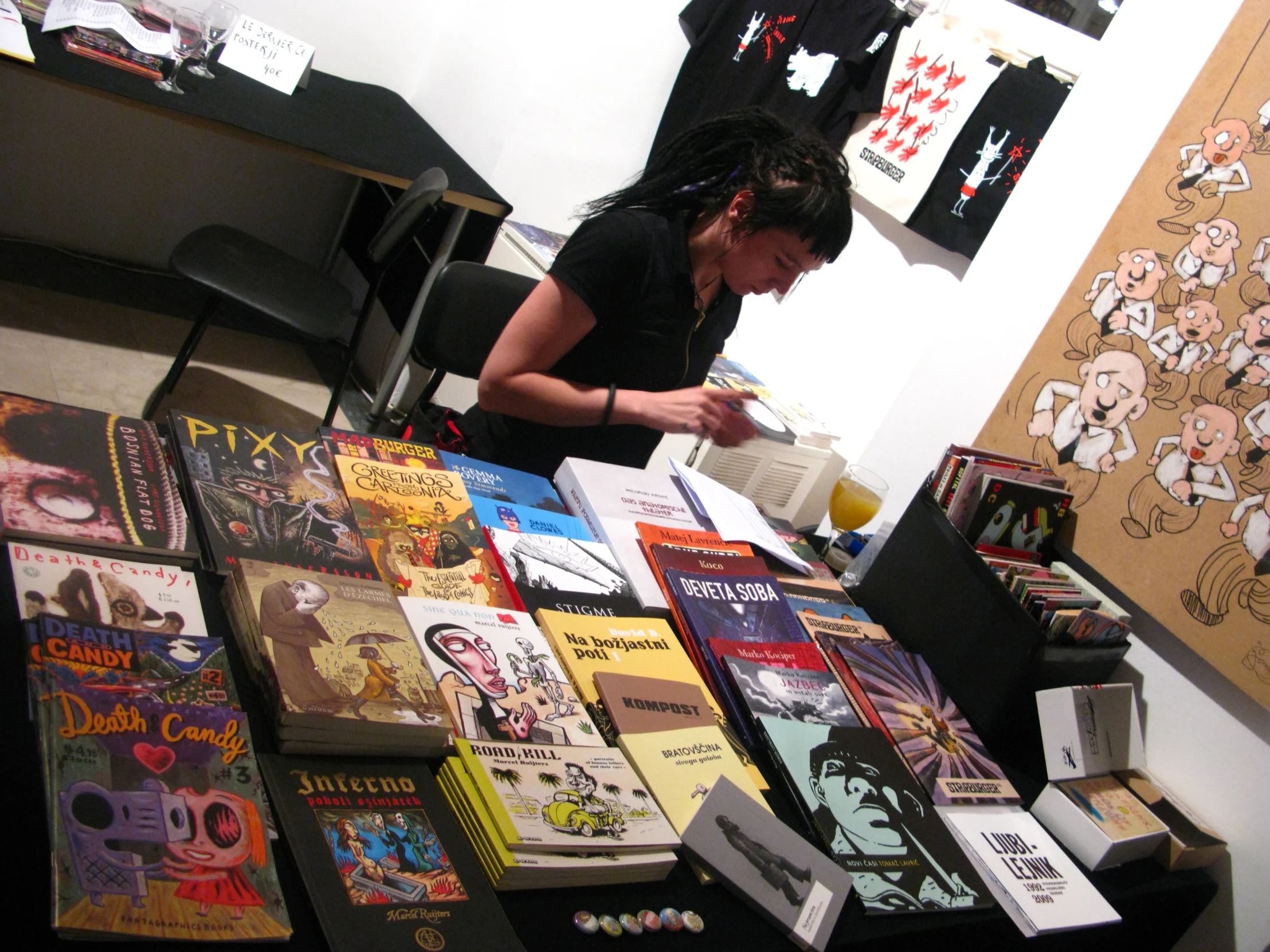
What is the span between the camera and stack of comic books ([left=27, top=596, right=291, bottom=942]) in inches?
25.9

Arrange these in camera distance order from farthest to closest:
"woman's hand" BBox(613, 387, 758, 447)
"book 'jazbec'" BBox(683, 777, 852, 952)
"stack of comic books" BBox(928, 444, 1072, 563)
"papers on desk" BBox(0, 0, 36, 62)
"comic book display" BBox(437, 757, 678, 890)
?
1. "papers on desk" BBox(0, 0, 36, 62)
2. "stack of comic books" BBox(928, 444, 1072, 563)
3. "woman's hand" BBox(613, 387, 758, 447)
4. "book 'jazbec'" BBox(683, 777, 852, 952)
5. "comic book display" BBox(437, 757, 678, 890)

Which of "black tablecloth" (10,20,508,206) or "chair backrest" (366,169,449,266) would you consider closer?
"black tablecloth" (10,20,508,206)

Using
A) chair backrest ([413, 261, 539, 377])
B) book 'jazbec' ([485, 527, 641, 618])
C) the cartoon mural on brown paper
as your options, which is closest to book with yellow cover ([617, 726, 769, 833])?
book 'jazbec' ([485, 527, 641, 618])

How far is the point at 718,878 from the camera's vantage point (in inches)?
38.6

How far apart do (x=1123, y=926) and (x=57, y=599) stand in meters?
1.59

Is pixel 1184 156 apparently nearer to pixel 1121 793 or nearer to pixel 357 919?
pixel 1121 793

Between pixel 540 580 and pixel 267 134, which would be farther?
pixel 267 134

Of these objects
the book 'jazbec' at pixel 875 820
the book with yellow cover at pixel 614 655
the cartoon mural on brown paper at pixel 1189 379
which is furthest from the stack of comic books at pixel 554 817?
the cartoon mural on brown paper at pixel 1189 379

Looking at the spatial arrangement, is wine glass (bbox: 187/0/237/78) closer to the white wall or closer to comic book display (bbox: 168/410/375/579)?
comic book display (bbox: 168/410/375/579)

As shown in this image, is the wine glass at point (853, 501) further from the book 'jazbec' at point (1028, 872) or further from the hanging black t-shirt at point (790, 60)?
the hanging black t-shirt at point (790, 60)

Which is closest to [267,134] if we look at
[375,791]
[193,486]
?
[193,486]

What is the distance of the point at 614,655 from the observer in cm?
120

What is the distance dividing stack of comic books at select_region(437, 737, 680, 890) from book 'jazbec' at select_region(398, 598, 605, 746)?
3 cm

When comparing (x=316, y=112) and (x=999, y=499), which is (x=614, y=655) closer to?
(x=999, y=499)
